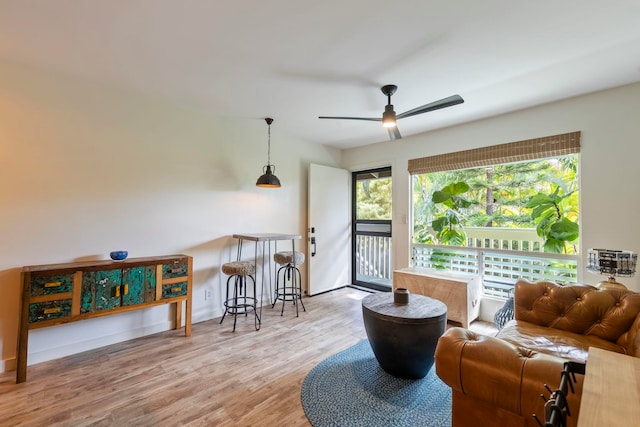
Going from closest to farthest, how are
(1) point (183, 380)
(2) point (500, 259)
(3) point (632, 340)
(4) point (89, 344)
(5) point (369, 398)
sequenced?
(3) point (632, 340), (5) point (369, 398), (1) point (183, 380), (4) point (89, 344), (2) point (500, 259)

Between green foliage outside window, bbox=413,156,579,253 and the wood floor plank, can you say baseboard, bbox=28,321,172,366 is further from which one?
green foliage outside window, bbox=413,156,579,253

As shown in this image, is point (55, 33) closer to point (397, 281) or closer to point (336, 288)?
point (397, 281)

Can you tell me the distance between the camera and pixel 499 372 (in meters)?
1.21

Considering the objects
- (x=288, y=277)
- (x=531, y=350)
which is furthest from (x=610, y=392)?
(x=288, y=277)

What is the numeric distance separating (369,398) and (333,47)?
8.46 feet

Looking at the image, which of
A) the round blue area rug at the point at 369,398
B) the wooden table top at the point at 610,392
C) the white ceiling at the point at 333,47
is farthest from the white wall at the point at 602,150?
the wooden table top at the point at 610,392

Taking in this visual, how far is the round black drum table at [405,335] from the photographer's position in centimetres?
211

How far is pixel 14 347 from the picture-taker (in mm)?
2412

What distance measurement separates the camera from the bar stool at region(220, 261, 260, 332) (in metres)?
3.22

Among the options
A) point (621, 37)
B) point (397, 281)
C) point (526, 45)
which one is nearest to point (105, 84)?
point (526, 45)

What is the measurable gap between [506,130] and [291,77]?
2.62 metres

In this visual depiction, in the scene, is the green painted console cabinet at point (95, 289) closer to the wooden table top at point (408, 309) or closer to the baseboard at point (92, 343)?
the baseboard at point (92, 343)

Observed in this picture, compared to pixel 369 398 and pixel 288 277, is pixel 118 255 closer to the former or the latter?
pixel 288 277

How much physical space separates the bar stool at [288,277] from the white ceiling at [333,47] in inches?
74.2
